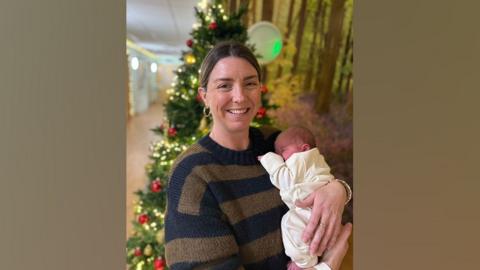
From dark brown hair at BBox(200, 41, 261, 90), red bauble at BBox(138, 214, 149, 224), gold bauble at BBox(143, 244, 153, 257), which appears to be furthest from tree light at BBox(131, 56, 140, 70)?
dark brown hair at BBox(200, 41, 261, 90)

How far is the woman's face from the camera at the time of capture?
0.96 meters

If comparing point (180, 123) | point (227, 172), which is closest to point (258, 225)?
point (227, 172)

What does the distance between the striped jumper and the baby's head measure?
73 mm

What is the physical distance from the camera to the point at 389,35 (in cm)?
110

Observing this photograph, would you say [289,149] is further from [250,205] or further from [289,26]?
[289,26]

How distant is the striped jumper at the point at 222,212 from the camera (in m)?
0.87

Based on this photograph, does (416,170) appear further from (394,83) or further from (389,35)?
(389,35)

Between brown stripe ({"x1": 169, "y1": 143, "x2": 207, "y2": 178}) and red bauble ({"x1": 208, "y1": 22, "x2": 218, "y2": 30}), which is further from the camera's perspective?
red bauble ({"x1": 208, "y1": 22, "x2": 218, "y2": 30})

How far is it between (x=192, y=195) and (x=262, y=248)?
237 millimetres

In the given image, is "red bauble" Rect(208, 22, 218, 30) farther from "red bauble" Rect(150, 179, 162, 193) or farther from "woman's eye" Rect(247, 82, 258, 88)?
"woman's eye" Rect(247, 82, 258, 88)

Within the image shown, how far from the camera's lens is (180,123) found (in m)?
2.07

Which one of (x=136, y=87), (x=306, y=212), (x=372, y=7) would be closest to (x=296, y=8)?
(x=136, y=87)

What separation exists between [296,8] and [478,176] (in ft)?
9.04

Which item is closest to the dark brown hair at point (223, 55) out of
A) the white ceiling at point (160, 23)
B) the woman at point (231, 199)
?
the woman at point (231, 199)
